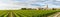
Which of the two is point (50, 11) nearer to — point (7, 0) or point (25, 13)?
point (25, 13)

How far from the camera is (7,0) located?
10.6 feet

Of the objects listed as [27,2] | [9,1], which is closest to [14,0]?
[9,1]

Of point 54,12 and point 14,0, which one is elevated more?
point 14,0

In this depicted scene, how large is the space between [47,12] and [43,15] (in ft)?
0.39

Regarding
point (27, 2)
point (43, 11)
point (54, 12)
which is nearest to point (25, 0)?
point (27, 2)

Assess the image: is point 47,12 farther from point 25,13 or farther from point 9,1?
point 9,1

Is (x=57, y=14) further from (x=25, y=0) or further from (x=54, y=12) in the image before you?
(x=25, y=0)

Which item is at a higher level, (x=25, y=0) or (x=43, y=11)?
(x=25, y=0)

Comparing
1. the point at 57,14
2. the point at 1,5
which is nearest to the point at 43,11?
the point at 57,14

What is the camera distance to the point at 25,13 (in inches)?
124

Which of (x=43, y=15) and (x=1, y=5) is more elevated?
(x=1, y=5)

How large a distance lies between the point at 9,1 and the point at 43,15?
896 mm

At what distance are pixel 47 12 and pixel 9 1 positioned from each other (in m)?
0.96

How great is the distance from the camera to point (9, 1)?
3223 millimetres
